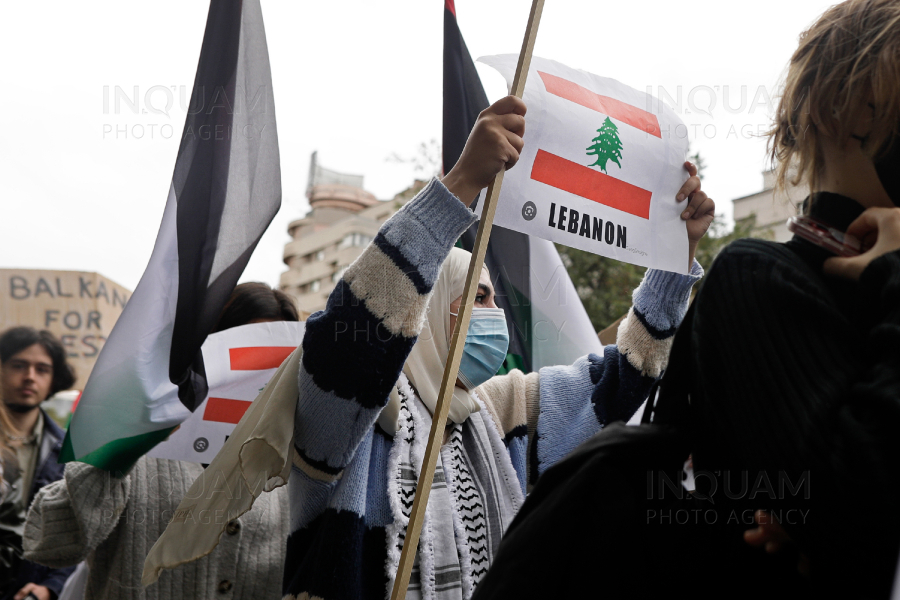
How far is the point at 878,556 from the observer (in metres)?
0.80

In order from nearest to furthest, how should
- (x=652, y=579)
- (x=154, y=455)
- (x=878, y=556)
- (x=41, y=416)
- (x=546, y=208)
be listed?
(x=878, y=556)
(x=652, y=579)
(x=546, y=208)
(x=154, y=455)
(x=41, y=416)

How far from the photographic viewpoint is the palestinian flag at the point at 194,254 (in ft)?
7.70

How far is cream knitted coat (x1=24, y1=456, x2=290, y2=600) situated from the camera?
230 centimetres

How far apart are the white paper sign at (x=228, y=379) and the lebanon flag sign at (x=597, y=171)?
115 cm

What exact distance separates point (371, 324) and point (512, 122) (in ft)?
1.89

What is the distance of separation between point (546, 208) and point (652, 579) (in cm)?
117

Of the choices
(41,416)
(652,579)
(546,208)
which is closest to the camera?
(652,579)

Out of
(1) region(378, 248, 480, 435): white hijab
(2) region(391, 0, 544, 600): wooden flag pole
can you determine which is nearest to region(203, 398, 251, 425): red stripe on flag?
(1) region(378, 248, 480, 435): white hijab

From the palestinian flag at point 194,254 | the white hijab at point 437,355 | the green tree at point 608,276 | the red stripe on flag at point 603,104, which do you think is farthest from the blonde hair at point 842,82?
the green tree at point 608,276

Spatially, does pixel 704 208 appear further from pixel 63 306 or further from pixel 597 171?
pixel 63 306

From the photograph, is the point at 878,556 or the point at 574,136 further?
the point at 574,136

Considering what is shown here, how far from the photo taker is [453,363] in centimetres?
160

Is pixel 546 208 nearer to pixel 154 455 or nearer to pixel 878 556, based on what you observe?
pixel 878 556

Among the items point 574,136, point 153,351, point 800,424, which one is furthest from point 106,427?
point 800,424
